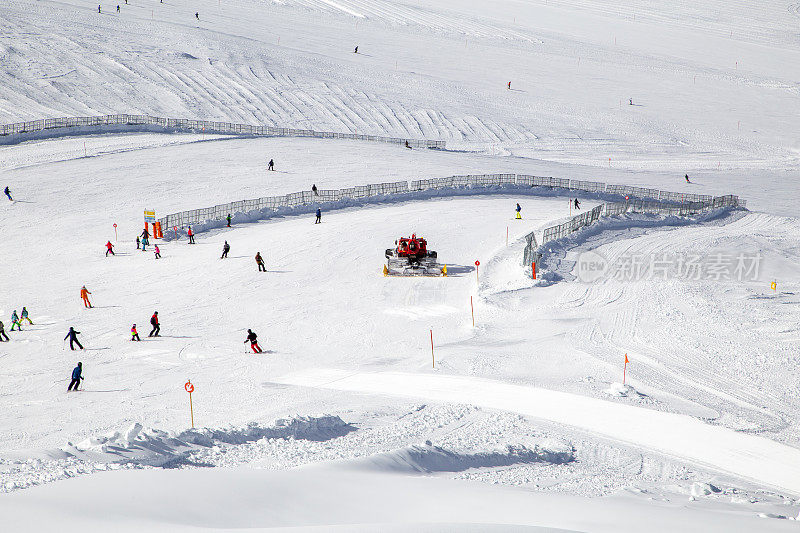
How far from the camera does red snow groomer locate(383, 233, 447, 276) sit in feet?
105

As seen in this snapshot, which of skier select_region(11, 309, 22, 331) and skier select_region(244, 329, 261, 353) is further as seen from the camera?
skier select_region(11, 309, 22, 331)

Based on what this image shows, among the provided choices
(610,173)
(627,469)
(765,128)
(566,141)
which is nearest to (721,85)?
(765,128)

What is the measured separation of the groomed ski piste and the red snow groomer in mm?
639

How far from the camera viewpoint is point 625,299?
91.4ft

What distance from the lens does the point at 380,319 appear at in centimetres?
2695

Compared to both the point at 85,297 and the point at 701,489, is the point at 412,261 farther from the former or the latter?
the point at 701,489

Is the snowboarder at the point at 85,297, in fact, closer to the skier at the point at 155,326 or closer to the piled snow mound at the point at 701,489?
the skier at the point at 155,326

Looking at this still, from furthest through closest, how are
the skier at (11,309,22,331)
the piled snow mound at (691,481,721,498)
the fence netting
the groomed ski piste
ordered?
the fence netting < the skier at (11,309,22,331) < the piled snow mound at (691,481,721,498) < the groomed ski piste

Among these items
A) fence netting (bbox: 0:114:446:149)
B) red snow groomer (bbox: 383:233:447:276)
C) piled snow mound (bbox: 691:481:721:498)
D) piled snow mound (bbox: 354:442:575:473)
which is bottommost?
piled snow mound (bbox: 691:481:721:498)

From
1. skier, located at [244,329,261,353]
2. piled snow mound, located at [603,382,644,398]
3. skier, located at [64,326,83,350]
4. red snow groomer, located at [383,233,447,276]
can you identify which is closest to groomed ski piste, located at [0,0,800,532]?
piled snow mound, located at [603,382,644,398]

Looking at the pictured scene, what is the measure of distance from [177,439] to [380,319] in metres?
12.4

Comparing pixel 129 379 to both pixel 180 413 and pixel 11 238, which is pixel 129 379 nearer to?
pixel 180 413

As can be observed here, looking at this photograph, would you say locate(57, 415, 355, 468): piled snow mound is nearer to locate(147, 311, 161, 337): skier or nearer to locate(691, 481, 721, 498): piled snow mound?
locate(691, 481, 721, 498): piled snow mound

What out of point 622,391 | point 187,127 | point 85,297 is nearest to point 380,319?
point 622,391
